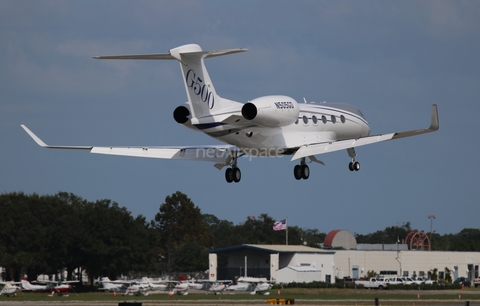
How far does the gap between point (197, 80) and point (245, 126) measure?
2722 millimetres

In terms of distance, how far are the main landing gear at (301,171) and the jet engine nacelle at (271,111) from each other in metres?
4.33

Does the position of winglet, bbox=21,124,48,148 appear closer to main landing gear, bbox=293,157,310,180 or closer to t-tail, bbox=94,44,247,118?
t-tail, bbox=94,44,247,118

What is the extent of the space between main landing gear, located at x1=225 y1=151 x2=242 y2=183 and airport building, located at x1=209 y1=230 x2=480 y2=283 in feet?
129

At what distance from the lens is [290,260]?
256 feet

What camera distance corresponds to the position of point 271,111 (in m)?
31.7

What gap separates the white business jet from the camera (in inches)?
1252

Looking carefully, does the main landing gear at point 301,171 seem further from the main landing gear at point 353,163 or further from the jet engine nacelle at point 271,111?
the jet engine nacelle at point 271,111

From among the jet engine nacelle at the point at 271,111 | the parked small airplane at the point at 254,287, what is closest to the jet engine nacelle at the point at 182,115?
the jet engine nacelle at the point at 271,111

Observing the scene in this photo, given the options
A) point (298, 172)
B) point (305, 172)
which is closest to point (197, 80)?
point (298, 172)

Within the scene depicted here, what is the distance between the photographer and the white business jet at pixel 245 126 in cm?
3181

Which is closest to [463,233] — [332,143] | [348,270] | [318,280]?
[348,270]

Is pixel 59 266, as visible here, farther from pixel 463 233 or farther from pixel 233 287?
pixel 463 233

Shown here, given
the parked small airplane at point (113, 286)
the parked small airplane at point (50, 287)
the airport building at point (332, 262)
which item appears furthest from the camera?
the airport building at point (332, 262)

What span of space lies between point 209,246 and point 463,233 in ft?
221
